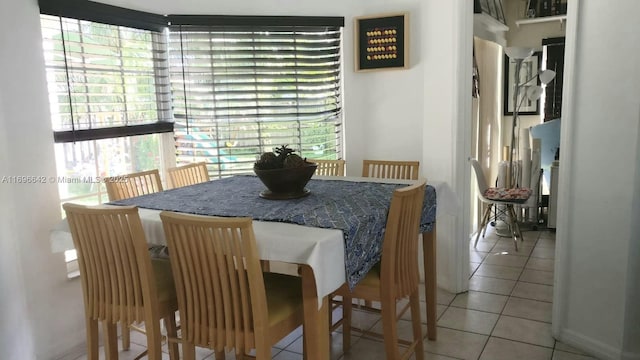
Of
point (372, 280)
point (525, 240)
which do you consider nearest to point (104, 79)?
point (372, 280)

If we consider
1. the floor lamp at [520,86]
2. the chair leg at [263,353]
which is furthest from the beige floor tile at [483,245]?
the chair leg at [263,353]

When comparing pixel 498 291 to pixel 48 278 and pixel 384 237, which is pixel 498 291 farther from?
pixel 48 278

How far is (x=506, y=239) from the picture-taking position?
4.79 metres

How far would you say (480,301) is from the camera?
332 cm

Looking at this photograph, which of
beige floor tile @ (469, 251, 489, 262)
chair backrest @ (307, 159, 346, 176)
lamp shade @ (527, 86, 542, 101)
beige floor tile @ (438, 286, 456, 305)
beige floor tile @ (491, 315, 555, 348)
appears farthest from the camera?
lamp shade @ (527, 86, 542, 101)

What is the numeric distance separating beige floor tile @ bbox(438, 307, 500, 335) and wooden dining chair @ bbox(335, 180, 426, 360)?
24.3 inches

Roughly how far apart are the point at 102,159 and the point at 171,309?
4.50ft

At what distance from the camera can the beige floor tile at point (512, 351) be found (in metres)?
Answer: 2.58

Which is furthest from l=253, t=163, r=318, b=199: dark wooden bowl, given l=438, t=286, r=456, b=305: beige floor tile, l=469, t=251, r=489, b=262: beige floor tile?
l=469, t=251, r=489, b=262: beige floor tile

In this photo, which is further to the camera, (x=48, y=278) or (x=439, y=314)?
(x=439, y=314)

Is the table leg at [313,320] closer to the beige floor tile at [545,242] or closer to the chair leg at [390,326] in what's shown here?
the chair leg at [390,326]

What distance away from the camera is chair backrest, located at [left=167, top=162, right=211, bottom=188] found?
10.3ft

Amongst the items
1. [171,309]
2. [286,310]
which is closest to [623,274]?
[286,310]

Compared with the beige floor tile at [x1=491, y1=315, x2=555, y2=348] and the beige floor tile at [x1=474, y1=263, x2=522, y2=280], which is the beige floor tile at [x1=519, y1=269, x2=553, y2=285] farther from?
the beige floor tile at [x1=491, y1=315, x2=555, y2=348]
